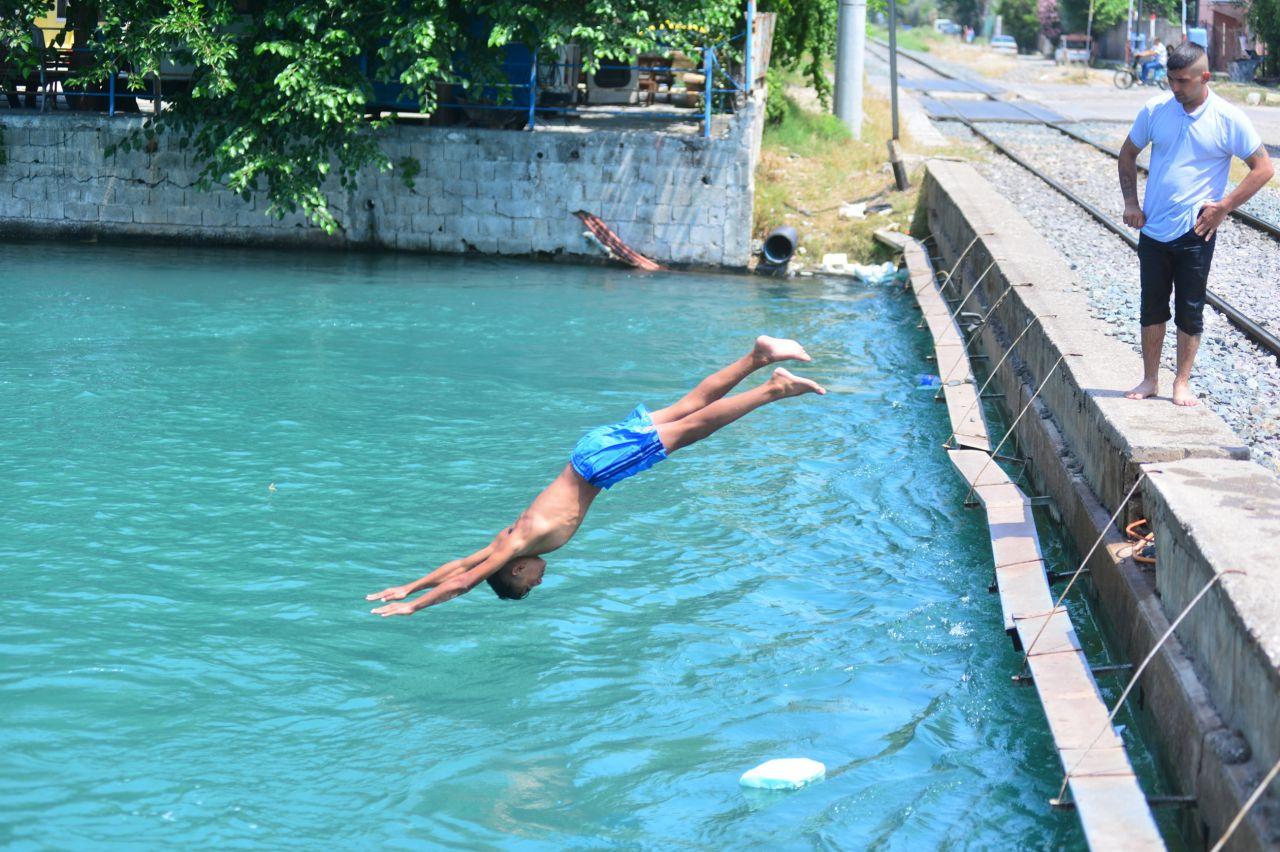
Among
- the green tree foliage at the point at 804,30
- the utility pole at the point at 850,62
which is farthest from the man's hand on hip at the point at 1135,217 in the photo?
the utility pole at the point at 850,62

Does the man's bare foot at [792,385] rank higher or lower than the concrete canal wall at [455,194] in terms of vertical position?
lower

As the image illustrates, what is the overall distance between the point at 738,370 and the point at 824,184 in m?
15.4

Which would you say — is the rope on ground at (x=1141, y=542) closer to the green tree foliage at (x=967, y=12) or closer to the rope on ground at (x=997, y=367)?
the rope on ground at (x=997, y=367)

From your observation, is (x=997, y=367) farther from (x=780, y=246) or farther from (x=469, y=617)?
(x=780, y=246)

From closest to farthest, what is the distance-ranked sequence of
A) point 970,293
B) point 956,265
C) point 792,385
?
1. point 792,385
2. point 970,293
3. point 956,265

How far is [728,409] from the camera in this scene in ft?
22.3

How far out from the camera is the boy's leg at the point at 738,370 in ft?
22.6

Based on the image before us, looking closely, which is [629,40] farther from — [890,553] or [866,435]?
[890,553]

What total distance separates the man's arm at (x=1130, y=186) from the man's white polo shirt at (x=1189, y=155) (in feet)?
0.51

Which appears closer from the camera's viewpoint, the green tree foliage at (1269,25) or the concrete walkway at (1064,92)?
the concrete walkway at (1064,92)

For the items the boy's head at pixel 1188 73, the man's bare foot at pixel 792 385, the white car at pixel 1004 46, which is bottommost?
the man's bare foot at pixel 792 385

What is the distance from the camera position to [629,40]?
724 inches

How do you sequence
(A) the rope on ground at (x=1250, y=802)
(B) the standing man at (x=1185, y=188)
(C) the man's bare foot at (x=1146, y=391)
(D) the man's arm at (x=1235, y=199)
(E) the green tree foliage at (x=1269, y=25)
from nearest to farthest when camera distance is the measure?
(A) the rope on ground at (x=1250, y=802) < (D) the man's arm at (x=1235, y=199) < (B) the standing man at (x=1185, y=188) < (C) the man's bare foot at (x=1146, y=391) < (E) the green tree foliage at (x=1269, y=25)

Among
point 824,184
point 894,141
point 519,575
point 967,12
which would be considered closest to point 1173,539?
point 519,575
